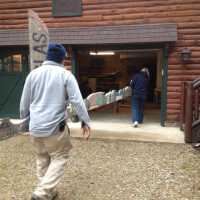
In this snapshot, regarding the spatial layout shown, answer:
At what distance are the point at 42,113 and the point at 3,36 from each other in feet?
20.7

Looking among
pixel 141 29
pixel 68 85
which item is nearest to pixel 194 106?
pixel 141 29

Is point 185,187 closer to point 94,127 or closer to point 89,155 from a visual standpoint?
point 89,155

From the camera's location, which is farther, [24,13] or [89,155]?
[24,13]

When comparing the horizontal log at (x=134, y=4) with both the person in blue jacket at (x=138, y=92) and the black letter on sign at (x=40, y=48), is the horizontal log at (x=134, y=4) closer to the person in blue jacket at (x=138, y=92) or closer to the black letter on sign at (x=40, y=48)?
the person in blue jacket at (x=138, y=92)

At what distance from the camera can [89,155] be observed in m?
5.85

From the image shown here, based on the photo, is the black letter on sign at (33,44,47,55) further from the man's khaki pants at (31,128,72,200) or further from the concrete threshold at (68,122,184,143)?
the concrete threshold at (68,122,184,143)

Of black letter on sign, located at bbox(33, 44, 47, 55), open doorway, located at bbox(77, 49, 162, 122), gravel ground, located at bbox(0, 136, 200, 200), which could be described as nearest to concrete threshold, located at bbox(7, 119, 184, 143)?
gravel ground, located at bbox(0, 136, 200, 200)

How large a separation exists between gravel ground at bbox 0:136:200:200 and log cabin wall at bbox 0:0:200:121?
235 centimetres

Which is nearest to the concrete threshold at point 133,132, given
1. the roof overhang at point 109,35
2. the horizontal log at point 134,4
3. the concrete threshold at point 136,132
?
the concrete threshold at point 136,132

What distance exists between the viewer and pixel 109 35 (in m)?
8.30

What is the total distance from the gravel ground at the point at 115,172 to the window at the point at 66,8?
394 cm

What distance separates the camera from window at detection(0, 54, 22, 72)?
9688 millimetres

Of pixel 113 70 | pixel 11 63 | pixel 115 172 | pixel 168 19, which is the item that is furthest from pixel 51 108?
pixel 113 70

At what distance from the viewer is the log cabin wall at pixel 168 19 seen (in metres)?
8.05
